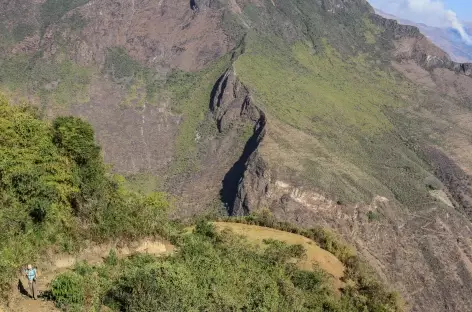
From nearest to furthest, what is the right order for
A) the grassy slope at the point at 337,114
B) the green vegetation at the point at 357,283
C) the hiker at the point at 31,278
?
the hiker at the point at 31,278, the green vegetation at the point at 357,283, the grassy slope at the point at 337,114

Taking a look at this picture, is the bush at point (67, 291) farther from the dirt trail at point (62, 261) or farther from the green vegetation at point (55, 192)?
the green vegetation at point (55, 192)

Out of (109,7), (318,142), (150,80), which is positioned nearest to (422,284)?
(318,142)

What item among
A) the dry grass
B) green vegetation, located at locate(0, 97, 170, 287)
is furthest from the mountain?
green vegetation, located at locate(0, 97, 170, 287)

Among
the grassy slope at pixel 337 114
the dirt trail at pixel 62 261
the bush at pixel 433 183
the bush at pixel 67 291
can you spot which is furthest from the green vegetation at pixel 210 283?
the bush at pixel 433 183

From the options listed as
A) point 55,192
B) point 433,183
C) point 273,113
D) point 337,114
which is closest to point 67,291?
point 55,192

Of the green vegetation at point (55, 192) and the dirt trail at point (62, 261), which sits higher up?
the green vegetation at point (55, 192)
